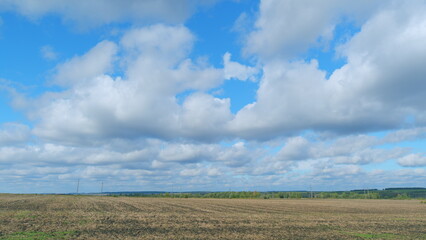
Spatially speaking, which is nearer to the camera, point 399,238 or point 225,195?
point 399,238

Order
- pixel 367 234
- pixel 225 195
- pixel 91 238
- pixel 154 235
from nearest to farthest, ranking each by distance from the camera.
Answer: pixel 91 238, pixel 154 235, pixel 367 234, pixel 225 195

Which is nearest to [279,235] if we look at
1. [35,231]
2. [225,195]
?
[35,231]

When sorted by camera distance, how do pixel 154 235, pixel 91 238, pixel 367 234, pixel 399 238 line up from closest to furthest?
pixel 91 238 < pixel 154 235 < pixel 399 238 < pixel 367 234

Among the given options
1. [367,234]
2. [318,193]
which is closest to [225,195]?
[318,193]

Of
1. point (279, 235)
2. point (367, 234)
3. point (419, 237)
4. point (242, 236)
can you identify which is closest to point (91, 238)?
point (242, 236)

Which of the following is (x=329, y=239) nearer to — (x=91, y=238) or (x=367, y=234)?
(x=367, y=234)

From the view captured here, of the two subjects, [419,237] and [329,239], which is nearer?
[329,239]

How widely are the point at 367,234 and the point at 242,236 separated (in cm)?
973

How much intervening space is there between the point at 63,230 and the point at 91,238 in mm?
4049

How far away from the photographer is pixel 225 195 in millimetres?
180000

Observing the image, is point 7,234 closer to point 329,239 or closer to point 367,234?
point 329,239

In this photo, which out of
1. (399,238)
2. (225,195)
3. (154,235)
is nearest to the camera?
(154,235)

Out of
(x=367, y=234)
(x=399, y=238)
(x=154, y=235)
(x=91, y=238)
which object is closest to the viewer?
(x=91, y=238)

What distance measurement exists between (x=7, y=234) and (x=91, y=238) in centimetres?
516
